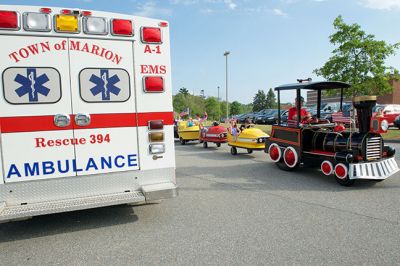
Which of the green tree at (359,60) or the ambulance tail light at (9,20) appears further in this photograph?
the green tree at (359,60)

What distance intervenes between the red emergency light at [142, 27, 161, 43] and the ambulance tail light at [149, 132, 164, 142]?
4.37 feet

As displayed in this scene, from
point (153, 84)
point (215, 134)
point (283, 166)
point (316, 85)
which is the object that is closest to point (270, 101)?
point (215, 134)

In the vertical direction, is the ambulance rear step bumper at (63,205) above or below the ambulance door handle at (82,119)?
below

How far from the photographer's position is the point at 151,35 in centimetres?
425

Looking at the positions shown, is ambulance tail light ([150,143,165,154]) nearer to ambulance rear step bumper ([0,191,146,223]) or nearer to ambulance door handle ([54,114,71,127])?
ambulance rear step bumper ([0,191,146,223])

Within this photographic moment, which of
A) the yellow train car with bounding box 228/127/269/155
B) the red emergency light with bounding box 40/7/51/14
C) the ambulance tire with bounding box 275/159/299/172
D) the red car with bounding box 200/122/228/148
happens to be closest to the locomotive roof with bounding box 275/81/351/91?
the ambulance tire with bounding box 275/159/299/172

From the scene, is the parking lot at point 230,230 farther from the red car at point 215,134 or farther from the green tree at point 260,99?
the green tree at point 260,99

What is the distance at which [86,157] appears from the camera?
404cm

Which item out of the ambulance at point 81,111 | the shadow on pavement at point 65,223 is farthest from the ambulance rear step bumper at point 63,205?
the shadow on pavement at point 65,223

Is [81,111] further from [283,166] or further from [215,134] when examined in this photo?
[215,134]

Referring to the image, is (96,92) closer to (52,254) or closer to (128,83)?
(128,83)

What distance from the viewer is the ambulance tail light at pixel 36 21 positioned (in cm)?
367

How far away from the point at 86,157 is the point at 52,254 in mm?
1240

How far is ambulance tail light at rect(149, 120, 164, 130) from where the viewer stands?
14.2ft
